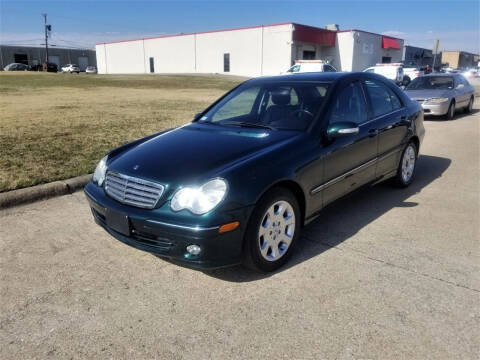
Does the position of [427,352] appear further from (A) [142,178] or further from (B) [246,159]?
(A) [142,178]

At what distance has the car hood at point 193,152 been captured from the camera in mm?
3059

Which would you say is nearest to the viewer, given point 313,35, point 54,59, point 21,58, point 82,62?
point 313,35

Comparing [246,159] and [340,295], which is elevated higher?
[246,159]

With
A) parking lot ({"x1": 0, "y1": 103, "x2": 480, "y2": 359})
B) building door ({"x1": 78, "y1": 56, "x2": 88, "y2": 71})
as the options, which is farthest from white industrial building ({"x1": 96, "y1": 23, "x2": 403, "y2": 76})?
parking lot ({"x1": 0, "y1": 103, "x2": 480, "y2": 359})

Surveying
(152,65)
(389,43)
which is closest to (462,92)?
(389,43)

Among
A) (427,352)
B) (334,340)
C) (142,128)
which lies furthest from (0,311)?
(142,128)

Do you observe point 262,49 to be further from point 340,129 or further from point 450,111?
point 340,129

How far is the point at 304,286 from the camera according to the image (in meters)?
3.08

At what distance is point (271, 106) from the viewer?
4.24 meters

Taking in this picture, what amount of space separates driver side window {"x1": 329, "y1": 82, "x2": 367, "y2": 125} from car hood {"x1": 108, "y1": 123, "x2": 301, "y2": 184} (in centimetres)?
60

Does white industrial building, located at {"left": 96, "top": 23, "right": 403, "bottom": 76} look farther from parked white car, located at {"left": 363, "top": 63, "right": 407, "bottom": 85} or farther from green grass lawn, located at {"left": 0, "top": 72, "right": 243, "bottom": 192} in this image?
green grass lawn, located at {"left": 0, "top": 72, "right": 243, "bottom": 192}

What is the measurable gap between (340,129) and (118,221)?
2.06 meters

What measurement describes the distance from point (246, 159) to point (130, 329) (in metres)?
1.45

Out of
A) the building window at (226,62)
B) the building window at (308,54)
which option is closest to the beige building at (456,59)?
the building window at (308,54)
